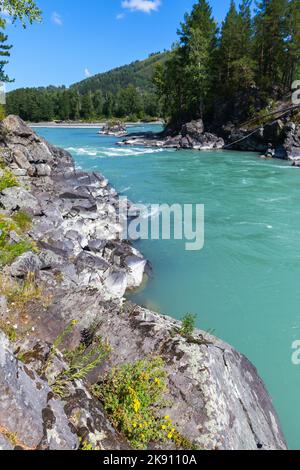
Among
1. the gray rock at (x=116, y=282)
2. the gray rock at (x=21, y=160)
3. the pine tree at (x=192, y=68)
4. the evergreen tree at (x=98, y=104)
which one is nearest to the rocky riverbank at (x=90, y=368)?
the gray rock at (x=116, y=282)

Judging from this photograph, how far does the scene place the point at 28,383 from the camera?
3.76 m

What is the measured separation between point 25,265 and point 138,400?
435cm

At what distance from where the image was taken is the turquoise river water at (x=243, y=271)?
8609mm

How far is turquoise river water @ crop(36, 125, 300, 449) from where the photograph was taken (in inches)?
339

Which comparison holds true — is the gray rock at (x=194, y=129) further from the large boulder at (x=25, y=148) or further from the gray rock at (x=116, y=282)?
the gray rock at (x=116, y=282)

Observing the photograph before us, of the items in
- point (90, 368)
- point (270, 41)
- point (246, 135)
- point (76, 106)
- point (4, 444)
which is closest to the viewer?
point (4, 444)

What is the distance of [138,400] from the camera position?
432cm

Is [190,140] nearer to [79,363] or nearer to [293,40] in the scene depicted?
[293,40]

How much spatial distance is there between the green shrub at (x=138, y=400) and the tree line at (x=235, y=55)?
58.1 meters

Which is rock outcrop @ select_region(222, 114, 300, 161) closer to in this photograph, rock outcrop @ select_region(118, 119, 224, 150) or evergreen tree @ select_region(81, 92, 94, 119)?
rock outcrop @ select_region(118, 119, 224, 150)

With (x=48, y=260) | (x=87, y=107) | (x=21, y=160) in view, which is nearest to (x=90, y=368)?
(x=48, y=260)

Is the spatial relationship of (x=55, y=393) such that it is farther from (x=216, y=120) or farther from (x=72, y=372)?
(x=216, y=120)

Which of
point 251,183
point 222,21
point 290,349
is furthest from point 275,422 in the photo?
point 222,21

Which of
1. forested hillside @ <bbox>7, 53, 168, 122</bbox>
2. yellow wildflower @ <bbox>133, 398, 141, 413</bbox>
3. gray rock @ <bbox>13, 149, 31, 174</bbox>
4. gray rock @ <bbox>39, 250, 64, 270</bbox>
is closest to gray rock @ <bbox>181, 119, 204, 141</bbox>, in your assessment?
gray rock @ <bbox>13, 149, 31, 174</bbox>
